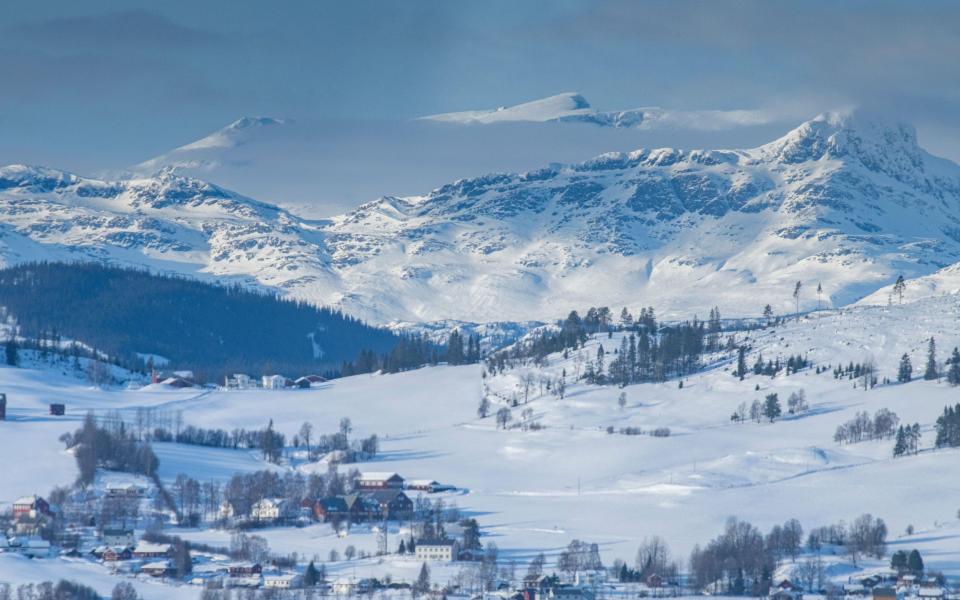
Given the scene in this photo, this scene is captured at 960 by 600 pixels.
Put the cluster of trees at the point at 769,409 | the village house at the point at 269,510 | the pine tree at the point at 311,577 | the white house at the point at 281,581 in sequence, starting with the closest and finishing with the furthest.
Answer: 1. the white house at the point at 281,581
2. the pine tree at the point at 311,577
3. the village house at the point at 269,510
4. the cluster of trees at the point at 769,409

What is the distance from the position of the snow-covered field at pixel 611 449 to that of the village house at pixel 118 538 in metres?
4.26

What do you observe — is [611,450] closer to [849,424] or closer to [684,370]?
[849,424]

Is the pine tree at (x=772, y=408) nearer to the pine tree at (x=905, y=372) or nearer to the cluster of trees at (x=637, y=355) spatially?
the pine tree at (x=905, y=372)

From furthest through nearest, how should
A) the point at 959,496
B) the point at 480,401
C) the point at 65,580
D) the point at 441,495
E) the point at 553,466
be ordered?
the point at 480,401 < the point at 553,466 < the point at 441,495 < the point at 959,496 < the point at 65,580

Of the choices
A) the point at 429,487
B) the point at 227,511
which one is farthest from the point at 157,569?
the point at 429,487

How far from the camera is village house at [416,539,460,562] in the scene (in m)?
108

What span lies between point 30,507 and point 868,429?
58741 millimetres

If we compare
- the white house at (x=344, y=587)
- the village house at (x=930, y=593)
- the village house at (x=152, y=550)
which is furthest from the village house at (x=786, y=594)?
the village house at (x=152, y=550)

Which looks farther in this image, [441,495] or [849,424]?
[849,424]

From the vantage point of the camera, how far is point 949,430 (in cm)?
13825

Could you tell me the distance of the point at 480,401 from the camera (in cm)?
17562

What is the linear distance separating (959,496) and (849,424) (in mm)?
23114

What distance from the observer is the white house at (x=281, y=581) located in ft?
326

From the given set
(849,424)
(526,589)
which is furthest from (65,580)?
(849,424)
